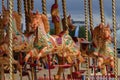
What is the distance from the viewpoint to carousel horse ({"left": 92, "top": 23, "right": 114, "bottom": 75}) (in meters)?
6.82

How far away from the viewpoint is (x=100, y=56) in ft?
24.1

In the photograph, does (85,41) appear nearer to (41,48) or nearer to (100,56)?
(100,56)

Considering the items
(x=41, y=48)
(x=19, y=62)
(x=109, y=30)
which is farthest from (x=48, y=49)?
(x=109, y=30)

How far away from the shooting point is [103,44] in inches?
280

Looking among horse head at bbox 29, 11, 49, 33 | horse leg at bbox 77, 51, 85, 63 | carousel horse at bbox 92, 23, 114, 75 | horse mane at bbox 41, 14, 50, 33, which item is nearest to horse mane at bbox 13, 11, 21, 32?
horse head at bbox 29, 11, 49, 33

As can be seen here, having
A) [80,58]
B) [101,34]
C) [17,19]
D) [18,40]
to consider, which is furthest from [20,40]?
[101,34]

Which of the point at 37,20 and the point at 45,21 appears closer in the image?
the point at 37,20

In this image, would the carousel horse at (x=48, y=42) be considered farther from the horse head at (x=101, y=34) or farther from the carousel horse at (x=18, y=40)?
the horse head at (x=101, y=34)

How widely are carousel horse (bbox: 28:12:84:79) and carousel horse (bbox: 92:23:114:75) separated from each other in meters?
0.38

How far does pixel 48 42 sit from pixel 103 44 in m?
1.11

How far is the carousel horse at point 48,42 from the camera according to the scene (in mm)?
6082

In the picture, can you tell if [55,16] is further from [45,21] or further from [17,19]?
[17,19]

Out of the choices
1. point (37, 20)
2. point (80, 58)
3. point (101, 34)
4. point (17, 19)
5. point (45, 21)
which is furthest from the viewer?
point (80, 58)

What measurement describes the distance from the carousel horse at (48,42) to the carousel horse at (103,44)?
0.38 m
